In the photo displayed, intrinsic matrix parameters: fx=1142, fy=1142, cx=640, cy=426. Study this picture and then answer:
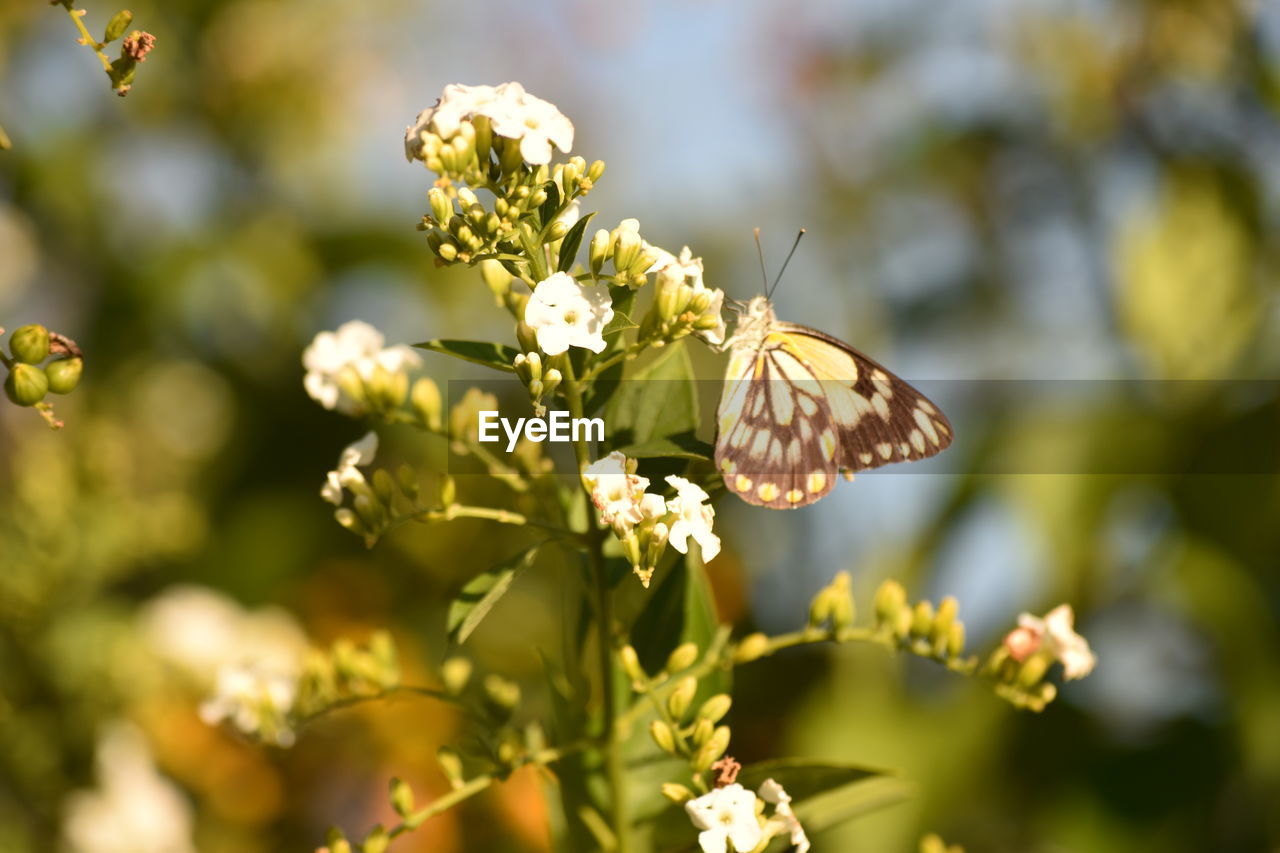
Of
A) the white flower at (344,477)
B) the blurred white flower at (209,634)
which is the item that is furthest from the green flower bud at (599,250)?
the blurred white flower at (209,634)

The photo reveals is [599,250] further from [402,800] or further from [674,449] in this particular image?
[402,800]

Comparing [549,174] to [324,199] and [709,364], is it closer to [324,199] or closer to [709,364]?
[709,364]

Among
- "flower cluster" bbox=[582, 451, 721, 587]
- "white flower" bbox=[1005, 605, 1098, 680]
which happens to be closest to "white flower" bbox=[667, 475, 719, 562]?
"flower cluster" bbox=[582, 451, 721, 587]

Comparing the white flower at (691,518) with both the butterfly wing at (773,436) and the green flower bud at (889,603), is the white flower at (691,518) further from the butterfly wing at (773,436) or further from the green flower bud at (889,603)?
the green flower bud at (889,603)

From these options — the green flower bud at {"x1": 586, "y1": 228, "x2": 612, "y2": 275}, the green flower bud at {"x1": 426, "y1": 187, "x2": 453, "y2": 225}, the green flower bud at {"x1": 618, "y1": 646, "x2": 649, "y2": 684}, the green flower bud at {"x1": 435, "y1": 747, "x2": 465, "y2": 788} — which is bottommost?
the green flower bud at {"x1": 435, "y1": 747, "x2": 465, "y2": 788}

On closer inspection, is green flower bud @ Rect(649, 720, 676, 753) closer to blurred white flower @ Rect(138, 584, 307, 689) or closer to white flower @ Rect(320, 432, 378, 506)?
white flower @ Rect(320, 432, 378, 506)

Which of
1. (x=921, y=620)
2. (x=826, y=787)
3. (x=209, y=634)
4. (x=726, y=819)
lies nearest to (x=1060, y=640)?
(x=921, y=620)

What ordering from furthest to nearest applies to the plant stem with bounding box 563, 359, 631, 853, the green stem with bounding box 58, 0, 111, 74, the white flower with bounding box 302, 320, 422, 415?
the white flower with bounding box 302, 320, 422, 415 < the plant stem with bounding box 563, 359, 631, 853 < the green stem with bounding box 58, 0, 111, 74
